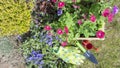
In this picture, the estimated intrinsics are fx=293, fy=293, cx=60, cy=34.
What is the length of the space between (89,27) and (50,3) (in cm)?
84

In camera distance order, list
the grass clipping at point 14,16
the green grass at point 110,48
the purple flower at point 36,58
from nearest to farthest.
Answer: the grass clipping at point 14,16
the purple flower at point 36,58
the green grass at point 110,48

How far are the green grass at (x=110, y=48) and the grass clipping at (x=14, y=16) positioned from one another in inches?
50.9

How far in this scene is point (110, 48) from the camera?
5.09m

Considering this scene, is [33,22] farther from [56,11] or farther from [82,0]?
[82,0]

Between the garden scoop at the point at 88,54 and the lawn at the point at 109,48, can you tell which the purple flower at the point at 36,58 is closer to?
the garden scoop at the point at 88,54

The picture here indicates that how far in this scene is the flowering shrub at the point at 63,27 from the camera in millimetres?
4383

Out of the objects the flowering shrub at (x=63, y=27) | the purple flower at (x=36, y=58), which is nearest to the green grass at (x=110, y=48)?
the flowering shrub at (x=63, y=27)

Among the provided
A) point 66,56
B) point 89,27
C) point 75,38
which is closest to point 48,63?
point 66,56

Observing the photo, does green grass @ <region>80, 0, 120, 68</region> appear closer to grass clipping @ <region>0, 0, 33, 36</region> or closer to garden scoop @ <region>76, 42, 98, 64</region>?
garden scoop @ <region>76, 42, 98, 64</region>

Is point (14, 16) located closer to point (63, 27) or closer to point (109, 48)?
point (63, 27)

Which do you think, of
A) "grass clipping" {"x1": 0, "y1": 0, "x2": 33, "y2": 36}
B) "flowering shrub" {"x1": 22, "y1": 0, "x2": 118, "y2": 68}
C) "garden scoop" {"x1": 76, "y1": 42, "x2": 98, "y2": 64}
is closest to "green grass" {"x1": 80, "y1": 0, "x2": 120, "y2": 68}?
"garden scoop" {"x1": 76, "y1": 42, "x2": 98, "y2": 64}

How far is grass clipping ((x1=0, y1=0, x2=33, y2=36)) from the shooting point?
170 inches

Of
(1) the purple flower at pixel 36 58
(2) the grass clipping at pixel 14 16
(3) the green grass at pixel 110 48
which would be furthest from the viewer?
(3) the green grass at pixel 110 48

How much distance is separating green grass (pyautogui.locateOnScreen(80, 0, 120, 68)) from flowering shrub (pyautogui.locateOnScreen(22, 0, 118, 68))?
27 centimetres
